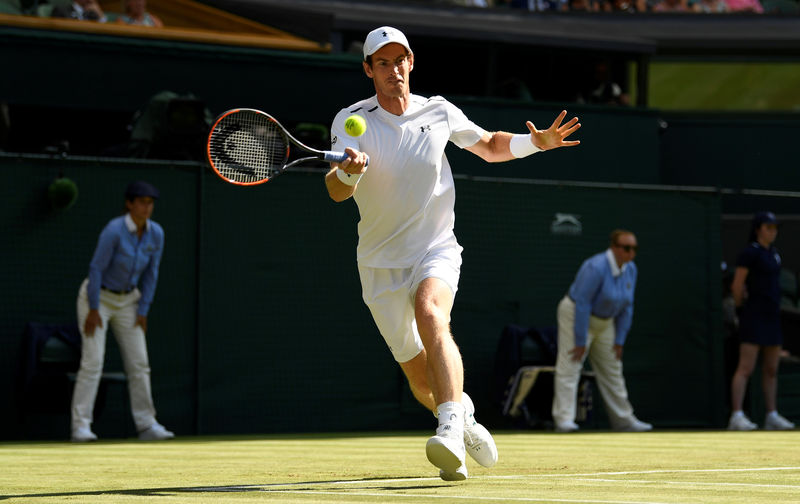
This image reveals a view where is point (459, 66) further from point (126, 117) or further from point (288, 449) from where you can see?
point (288, 449)

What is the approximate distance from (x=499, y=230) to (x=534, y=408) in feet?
5.76

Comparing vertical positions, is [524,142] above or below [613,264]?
above

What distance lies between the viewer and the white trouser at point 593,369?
41.0ft

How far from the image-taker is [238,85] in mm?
14633

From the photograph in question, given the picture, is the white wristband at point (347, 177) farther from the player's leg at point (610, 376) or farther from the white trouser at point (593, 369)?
the player's leg at point (610, 376)

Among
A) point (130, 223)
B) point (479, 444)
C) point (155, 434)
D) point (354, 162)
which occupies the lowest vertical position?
point (155, 434)

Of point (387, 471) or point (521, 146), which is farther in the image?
point (387, 471)

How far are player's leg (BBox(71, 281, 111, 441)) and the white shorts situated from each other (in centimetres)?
502

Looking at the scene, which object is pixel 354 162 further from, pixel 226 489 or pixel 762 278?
pixel 762 278

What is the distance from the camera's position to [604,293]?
492 inches

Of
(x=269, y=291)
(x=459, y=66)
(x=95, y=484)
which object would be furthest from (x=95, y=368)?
(x=459, y=66)

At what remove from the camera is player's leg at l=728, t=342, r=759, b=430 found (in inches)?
515

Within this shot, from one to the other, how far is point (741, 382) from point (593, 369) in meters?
1.48

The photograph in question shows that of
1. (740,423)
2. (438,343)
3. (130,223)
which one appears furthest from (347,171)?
(740,423)
